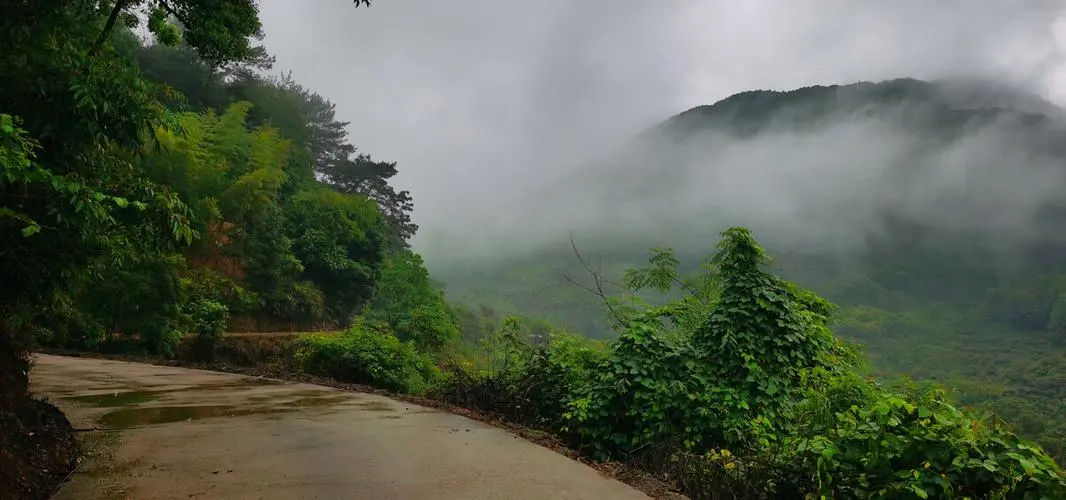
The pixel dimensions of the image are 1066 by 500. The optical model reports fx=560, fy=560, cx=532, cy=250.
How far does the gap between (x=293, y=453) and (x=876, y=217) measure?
137 meters

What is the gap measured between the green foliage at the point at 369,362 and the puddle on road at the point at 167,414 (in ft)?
11.8

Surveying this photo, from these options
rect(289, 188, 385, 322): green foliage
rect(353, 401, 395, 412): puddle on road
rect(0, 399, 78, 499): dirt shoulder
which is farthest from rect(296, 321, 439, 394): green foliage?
rect(289, 188, 385, 322): green foliage

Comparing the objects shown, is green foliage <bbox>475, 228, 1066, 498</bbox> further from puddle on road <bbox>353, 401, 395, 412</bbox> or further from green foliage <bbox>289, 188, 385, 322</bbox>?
green foliage <bbox>289, 188, 385, 322</bbox>

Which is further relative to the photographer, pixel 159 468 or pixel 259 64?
pixel 259 64

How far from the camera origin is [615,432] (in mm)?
5762

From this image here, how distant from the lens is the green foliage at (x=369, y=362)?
34.4 ft

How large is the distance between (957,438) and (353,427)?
5.19 m

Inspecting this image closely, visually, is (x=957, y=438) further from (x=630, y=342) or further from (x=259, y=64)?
(x=259, y=64)

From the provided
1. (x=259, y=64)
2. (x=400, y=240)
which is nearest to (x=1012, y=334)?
(x=400, y=240)

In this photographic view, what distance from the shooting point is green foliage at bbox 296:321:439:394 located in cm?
1049

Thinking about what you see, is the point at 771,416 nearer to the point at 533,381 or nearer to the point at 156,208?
the point at 533,381

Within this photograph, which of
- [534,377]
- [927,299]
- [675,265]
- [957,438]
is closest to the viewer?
[957,438]

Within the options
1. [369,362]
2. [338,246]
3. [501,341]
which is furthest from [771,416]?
[338,246]

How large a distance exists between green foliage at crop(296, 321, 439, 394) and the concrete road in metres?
2.57
